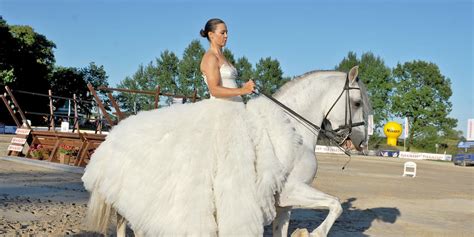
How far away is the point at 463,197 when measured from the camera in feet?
56.1

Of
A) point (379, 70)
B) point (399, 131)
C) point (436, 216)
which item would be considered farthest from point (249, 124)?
point (379, 70)

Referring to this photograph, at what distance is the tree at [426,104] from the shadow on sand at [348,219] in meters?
68.3

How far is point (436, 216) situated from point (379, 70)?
69256 millimetres

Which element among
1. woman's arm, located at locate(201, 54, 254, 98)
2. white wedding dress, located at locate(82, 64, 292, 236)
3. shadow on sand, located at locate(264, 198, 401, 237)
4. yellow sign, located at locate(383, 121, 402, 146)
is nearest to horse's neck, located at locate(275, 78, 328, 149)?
white wedding dress, located at locate(82, 64, 292, 236)

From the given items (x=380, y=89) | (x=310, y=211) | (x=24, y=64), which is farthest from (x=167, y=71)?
(x=310, y=211)

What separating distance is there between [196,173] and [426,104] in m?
78.5

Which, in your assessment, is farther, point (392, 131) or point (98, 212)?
point (392, 131)

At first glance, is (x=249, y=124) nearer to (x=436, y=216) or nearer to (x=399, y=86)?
(x=436, y=216)

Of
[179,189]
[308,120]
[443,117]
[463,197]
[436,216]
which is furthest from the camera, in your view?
[443,117]

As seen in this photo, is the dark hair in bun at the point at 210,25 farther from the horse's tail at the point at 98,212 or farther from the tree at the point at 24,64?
the tree at the point at 24,64

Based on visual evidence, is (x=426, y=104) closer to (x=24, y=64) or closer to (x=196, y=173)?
(x=24, y=64)

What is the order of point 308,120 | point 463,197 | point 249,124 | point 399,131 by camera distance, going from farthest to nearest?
point 399,131 → point 463,197 → point 308,120 → point 249,124

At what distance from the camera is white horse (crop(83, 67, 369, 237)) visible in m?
5.31

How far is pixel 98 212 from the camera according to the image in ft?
17.6
